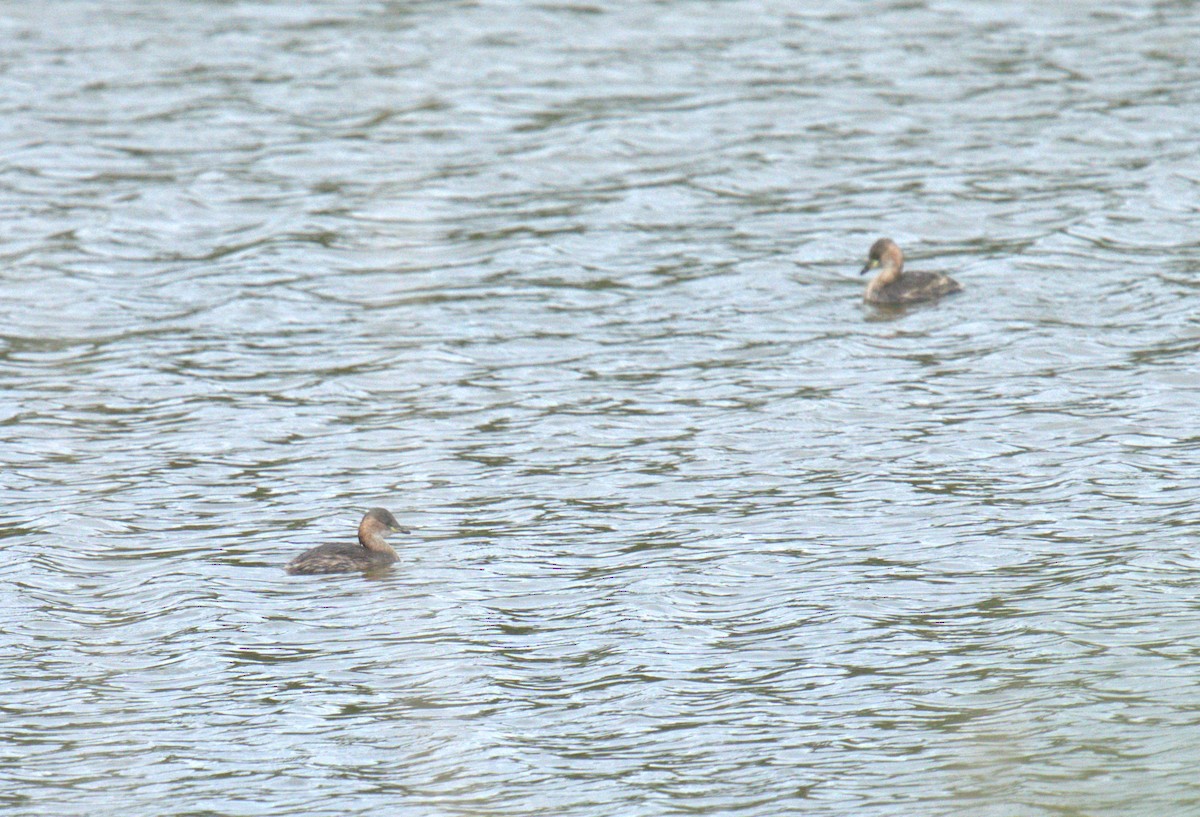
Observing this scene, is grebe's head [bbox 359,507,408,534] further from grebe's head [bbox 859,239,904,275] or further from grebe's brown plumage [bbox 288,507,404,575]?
grebe's head [bbox 859,239,904,275]

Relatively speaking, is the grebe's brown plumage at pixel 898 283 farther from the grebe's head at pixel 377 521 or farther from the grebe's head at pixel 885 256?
the grebe's head at pixel 377 521

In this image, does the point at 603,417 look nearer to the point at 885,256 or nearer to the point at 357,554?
the point at 357,554

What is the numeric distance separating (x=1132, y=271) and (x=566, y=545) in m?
8.76

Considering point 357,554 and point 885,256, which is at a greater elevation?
point 885,256

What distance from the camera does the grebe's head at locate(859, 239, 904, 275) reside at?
20.2m

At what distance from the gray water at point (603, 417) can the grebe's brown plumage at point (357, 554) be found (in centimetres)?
16

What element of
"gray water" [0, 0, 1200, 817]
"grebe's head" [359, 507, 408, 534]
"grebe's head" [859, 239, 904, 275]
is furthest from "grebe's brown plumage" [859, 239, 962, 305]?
"grebe's head" [359, 507, 408, 534]

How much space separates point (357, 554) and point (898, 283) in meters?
8.14

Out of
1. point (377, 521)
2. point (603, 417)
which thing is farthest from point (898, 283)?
point (377, 521)

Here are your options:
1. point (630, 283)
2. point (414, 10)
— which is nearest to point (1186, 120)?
point (630, 283)

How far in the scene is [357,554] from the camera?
1371 cm

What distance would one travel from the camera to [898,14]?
32406 mm

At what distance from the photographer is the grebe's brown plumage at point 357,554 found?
13.7 metres

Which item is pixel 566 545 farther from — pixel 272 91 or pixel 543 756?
pixel 272 91
